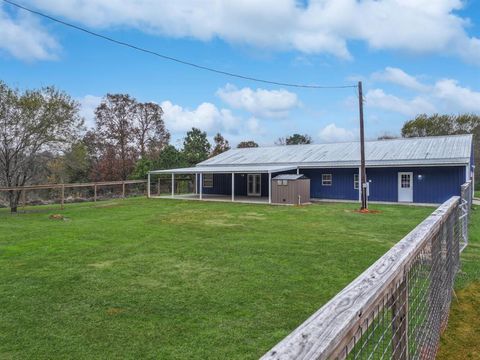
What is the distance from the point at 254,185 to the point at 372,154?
7.67 metres

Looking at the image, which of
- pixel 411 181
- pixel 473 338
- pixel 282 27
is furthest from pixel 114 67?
pixel 473 338

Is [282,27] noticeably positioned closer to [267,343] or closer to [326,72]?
[326,72]

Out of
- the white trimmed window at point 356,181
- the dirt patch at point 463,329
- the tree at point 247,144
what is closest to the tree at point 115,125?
the tree at point 247,144

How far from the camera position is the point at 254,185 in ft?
77.7

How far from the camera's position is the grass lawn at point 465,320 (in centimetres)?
331

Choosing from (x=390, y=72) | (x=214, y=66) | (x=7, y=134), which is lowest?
(x=7, y=134)

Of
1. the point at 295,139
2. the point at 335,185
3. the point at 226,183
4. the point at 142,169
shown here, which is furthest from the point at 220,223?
the point at 295,139

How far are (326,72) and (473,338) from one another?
62.2 ft

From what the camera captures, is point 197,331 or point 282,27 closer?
point 197,331

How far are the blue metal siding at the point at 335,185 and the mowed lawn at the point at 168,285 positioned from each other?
32.1ft

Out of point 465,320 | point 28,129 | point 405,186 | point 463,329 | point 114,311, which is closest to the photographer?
point 463,329

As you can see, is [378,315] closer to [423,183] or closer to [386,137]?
[423,183]

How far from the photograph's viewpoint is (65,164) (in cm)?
1780

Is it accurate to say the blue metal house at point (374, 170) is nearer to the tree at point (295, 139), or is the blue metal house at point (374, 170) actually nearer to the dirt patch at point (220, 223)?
the dirt patch at point (220, 223)
